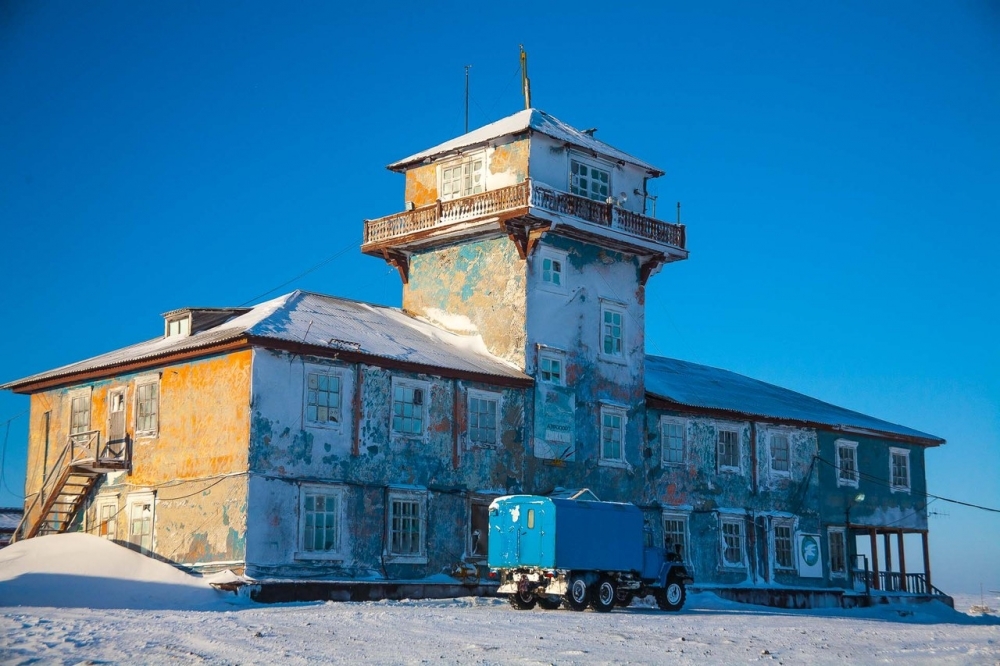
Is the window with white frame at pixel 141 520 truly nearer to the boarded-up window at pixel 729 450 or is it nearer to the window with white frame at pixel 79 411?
the window with white frame at pixel 79 411

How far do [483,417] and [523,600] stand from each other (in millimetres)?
7447

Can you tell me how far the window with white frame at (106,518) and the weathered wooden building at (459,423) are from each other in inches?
2.3

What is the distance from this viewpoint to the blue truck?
92.4ft

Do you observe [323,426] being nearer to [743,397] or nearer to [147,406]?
[147,406]

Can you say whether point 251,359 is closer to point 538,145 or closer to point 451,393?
point 451,393

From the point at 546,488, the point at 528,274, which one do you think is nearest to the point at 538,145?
the point at 528,274

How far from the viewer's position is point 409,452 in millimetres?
33000

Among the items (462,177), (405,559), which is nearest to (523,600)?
(405,559)

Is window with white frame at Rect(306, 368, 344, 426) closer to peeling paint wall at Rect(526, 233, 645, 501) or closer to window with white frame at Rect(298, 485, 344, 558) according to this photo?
window with white frame at Rect(298, 485, 344, 558)

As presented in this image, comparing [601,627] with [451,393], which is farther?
[451,393]

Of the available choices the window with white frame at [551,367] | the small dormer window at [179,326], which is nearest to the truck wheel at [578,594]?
the window with white frame at [551,367]

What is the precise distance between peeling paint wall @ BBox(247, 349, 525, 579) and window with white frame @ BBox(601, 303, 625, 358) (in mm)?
4003

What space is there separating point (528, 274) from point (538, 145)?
3727mm

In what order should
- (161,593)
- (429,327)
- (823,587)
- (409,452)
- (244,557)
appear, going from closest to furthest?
(161,593) → (244,557) → (409,452) → (429,327) → (823,587)
